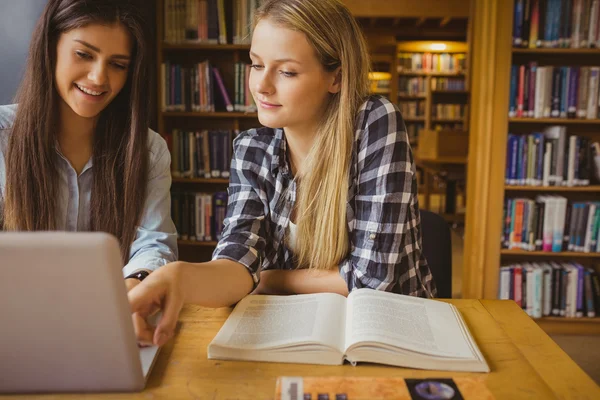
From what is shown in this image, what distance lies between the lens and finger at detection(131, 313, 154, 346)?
0.68 m

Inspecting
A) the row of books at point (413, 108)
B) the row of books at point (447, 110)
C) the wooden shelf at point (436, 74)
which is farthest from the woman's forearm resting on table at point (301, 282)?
the row of books at point (413, 108)

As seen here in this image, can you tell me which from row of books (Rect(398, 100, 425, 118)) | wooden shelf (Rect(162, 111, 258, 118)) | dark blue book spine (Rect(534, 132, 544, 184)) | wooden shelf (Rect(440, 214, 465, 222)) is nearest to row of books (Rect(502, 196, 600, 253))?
dark blue book spine (Rect(534, 132, 544, 184))

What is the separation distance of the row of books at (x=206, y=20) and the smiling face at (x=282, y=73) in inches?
77.0

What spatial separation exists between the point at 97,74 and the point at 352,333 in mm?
816

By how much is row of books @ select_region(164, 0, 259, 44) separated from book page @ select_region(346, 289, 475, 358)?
238 cm

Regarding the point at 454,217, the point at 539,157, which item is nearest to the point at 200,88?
the point at 539,157

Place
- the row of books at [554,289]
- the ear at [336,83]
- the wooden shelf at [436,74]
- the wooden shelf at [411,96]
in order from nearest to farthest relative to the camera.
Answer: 1. the ear at [336,83]
2. the row of books at [554,289]
3. the wooden shelf at [436,74]
4. the wooden shelf at [411,96]

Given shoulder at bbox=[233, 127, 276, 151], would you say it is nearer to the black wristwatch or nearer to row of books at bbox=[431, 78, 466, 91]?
the black wristwatch

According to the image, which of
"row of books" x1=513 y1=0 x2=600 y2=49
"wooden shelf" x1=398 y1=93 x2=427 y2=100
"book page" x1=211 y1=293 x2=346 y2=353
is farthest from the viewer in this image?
"wooden shelf" x1=398 y1=93 x2=427 y2=100

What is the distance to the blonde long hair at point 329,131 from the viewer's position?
1.16 m

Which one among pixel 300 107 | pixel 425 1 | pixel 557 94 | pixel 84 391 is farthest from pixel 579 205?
pixel 84 391

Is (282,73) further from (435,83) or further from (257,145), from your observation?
(435,83)

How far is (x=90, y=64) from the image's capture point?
3.96 feet

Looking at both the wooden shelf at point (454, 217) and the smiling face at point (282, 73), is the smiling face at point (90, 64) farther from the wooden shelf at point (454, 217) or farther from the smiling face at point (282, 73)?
the wooden shelf at point (454, 217)
